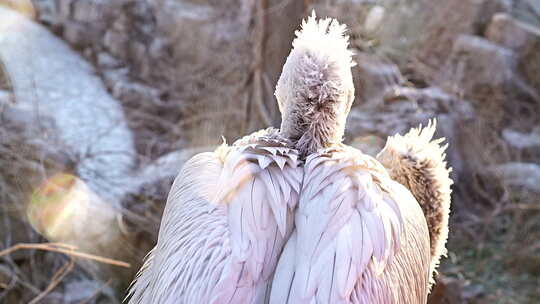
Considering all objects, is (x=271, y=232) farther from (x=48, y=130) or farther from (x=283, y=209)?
(x=48, y=130)

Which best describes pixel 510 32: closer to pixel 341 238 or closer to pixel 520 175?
pixel 520 175

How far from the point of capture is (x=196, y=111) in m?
5.39

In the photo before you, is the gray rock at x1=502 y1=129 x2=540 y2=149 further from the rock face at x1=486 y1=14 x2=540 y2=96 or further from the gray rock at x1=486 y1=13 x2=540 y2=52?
the gray rock at x1=486 y1=13 x2=540 y2=52

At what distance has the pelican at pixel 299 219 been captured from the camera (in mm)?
1395

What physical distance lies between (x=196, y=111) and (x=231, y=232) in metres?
4.00

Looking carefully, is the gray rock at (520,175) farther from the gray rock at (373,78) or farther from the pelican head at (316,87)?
the pelican head at (316,87)

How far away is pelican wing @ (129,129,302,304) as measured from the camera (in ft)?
4.60

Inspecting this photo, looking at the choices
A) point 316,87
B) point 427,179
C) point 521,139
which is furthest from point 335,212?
point 521,139

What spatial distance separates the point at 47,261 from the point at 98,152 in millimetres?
808

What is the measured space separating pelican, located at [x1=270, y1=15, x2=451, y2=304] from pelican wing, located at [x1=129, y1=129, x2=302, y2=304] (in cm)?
5

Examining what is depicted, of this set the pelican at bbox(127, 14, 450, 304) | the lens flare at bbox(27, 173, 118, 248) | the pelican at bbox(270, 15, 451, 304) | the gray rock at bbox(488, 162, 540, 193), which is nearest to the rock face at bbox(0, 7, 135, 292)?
the lens flare at bbox(27, 173, 118, 248)

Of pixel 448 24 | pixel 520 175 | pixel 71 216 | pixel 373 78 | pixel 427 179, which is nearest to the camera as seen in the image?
pixel 427 179

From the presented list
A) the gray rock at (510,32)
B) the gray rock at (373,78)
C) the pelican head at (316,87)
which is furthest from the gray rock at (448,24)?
the pelican head at (316,87)

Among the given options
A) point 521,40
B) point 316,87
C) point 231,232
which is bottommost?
point 521,40
